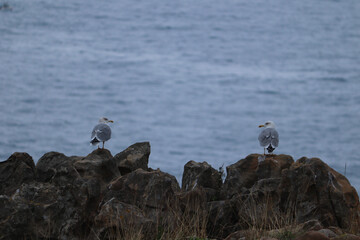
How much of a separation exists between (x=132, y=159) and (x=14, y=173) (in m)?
2.05

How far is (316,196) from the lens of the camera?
893cm

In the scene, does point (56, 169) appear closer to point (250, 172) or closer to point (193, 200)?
point (193, 200)

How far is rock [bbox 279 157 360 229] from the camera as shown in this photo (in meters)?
8.73

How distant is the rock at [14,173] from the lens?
29.5 feet

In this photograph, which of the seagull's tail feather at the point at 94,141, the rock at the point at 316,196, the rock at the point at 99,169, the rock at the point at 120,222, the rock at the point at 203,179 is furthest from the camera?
the seagull's tail feather at the point at 94,141

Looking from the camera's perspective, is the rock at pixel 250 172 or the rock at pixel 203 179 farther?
the rock at pixel 203 179

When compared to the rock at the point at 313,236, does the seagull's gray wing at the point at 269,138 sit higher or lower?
higher

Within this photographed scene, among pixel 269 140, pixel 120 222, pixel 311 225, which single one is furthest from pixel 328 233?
pixel 269 140

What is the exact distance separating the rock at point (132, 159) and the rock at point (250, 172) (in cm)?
146

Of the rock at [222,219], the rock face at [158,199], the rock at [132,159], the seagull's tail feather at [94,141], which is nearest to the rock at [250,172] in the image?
the rock face at [158,199]

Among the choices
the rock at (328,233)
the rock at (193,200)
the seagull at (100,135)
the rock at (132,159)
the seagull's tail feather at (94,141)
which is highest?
the seagull at (100,135)

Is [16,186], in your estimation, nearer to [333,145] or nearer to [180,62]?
[333,145]

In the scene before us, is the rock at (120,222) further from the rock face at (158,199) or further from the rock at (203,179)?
the rock at (203,179)

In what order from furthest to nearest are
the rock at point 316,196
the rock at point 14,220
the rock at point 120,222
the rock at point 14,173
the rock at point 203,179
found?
the rock at point 203,179
the rock at point 14,173
the rock at point 316,196
the rock at point 120,222
the rock at point 14,220
